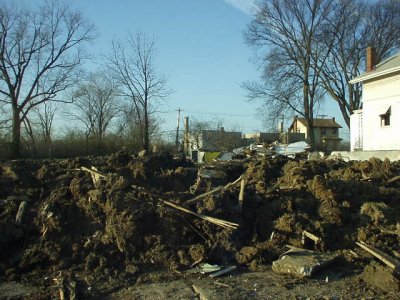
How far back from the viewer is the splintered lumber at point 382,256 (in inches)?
237

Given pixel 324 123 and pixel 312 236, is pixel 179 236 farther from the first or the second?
pixel 324 123

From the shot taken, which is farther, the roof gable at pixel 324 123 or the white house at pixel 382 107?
the roof gable at pixel 324 123

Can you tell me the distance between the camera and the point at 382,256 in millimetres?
6273

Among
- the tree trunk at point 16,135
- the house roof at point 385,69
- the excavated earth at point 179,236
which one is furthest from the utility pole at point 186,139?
the excavated earth at point 179,236

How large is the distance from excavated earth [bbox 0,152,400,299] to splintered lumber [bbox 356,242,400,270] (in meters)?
0.16

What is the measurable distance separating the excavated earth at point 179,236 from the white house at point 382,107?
16730 mm

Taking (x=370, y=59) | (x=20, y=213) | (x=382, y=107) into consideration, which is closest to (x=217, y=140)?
(x=370, y=59)

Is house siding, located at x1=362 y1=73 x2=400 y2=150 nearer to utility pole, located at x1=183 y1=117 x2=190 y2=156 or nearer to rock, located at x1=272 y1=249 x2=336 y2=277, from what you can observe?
utility pole, located at x1=183 y1=117 x2=190 y2=156

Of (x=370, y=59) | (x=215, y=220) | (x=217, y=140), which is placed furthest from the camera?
(x=217, y=140)

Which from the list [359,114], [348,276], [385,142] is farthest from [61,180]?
[359,114]

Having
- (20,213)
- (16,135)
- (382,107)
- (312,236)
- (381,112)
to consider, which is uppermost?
(382,107)

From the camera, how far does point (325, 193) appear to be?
25.7 feet

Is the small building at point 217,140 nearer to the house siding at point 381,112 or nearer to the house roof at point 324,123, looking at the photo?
the house siding at point 381,112

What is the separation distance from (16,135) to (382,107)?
27.2 metres
